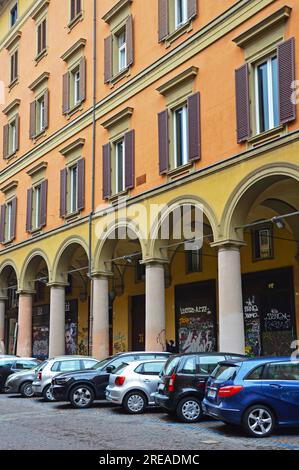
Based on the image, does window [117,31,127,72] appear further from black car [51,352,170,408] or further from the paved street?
the paved street

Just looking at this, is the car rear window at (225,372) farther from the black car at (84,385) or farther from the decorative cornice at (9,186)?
the decorative cornice at (9,186)

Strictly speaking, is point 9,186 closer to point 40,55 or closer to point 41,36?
point 40,55

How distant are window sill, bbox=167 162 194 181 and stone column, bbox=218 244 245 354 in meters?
3.15

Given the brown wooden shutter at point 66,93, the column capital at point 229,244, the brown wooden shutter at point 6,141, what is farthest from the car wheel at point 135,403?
the brown wooden shutter at point 6,141

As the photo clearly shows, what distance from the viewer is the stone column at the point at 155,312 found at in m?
20.4

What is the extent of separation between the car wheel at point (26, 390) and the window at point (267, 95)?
1130cm

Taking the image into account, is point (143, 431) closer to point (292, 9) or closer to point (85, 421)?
point (85, 421)

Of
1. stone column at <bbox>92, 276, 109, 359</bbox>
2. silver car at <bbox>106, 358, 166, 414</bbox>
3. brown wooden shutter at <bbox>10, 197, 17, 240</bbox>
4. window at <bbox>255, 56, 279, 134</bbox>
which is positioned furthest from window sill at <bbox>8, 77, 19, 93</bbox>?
silver car at <bbox>106, 358, 166, 414</bbox>

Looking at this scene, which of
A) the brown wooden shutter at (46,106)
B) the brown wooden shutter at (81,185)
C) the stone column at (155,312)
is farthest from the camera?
the brown wooden shutter at (46,106)

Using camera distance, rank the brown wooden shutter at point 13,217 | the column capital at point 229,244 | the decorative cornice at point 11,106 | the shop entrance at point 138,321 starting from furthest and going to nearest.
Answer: the decorative cornice at point 11,106 → the brown wooden shutter at point 13,217 → the shop entrance at point 138,321 → the column capital at point 229,244

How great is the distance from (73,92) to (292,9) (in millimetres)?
13801

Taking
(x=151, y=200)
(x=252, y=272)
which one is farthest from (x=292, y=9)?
(x=252, y=272)

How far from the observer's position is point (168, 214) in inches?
793

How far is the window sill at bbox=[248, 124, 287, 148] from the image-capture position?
52.5ft
